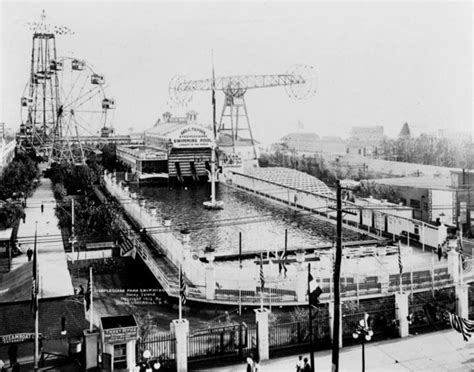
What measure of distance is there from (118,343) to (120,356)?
52 centimetres

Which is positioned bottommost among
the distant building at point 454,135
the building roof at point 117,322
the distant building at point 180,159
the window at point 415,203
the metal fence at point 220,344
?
the metal fence at point 220,344

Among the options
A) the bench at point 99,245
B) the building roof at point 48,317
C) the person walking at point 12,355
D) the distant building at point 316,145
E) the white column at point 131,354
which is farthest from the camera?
the distant building at point 316,145

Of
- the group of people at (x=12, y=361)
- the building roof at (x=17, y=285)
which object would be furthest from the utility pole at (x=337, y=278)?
the building roof at (x=17, y=285)

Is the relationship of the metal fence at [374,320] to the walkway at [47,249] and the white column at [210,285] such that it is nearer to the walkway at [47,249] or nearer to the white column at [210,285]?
the white column at [210,285]

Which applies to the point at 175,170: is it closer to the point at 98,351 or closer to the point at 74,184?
the point at 74,184

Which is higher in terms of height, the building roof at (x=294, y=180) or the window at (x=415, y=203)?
the building roof at (x=294, y=180)

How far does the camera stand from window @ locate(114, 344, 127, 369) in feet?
46.6

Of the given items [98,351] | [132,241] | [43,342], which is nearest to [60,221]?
[132,241]

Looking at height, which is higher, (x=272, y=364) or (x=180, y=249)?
(x=180, y=249)

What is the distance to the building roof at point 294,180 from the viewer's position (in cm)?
4856

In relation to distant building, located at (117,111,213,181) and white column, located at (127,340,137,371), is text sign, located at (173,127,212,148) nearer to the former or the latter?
distant building, located at (117,111,213,181)

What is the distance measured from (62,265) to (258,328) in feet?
39.7

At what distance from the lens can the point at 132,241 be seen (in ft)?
89.9

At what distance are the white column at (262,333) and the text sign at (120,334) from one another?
3124 mm
